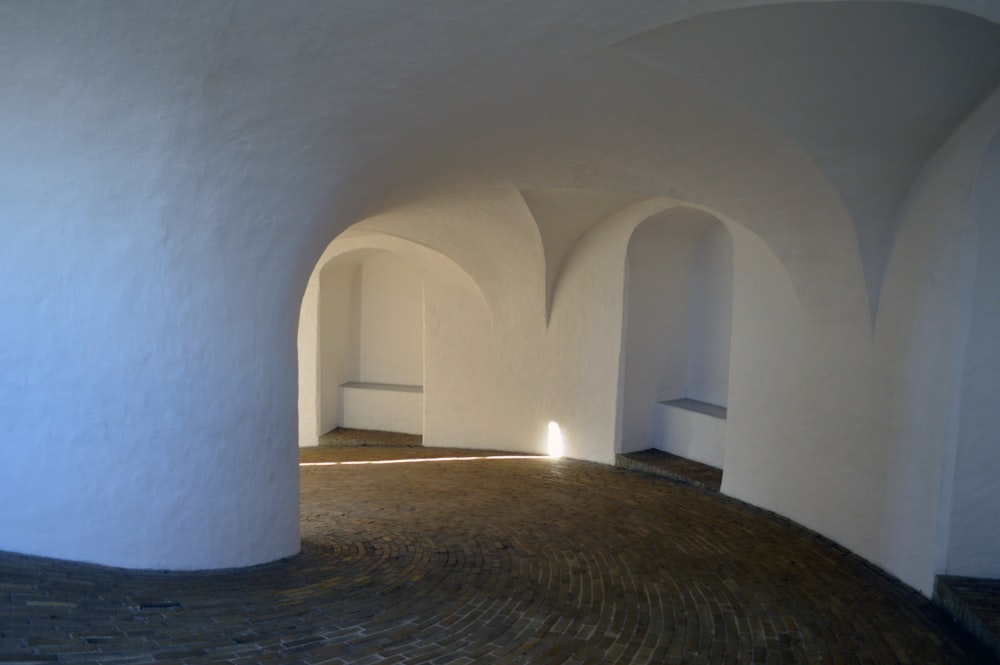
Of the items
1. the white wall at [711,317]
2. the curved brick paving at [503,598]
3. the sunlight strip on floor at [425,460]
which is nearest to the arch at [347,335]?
the sunlight strip on floor at [425,460]

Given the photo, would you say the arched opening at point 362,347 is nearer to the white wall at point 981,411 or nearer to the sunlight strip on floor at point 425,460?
the sunlight strip on floor at point 425,460

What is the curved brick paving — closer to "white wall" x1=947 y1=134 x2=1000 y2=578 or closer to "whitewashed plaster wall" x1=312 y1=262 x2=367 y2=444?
"white wall" x1=947 y1=134 x2=1000 y2=578

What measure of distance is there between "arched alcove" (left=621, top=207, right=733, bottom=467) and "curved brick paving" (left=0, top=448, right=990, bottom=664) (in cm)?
235

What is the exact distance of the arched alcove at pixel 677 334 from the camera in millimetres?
9617

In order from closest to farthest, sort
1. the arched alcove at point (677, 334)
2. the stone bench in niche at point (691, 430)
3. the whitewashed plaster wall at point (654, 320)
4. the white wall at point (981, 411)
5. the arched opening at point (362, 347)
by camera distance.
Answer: the white wall at point (981, 411)
the stone bench in niche at point (691, 430)
the arched alcove at point (677, 334)
the whitewashed plaster wall at point (654, 320)
the arched opening at point (362, 347)

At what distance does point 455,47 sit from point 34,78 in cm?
243

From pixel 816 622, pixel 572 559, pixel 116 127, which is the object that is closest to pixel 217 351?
pixel 116 127

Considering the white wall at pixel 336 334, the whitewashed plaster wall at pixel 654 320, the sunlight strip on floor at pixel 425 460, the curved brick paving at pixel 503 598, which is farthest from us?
the white wall at pixel 336 334

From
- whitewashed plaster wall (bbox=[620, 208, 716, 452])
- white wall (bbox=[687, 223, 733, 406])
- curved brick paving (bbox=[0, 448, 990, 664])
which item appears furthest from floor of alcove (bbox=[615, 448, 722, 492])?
white wall (bbox=[687, 223, 733, 406])

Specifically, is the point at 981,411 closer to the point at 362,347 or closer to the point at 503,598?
the point at 503,598

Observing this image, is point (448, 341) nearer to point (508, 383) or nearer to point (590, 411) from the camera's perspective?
point (508, 383)

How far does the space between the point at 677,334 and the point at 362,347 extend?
708 cm

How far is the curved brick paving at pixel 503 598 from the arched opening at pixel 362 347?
5.51 m

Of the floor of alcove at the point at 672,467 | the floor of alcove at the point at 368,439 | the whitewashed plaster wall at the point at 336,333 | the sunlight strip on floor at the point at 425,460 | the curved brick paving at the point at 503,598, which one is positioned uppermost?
the whitewashed plaster wall at the point at 336,333
